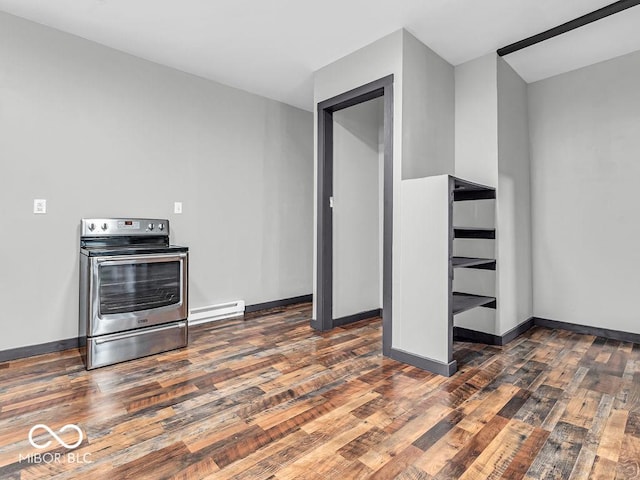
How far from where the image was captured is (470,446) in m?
1.60

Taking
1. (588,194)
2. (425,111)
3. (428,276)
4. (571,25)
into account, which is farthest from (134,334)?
(588,194)

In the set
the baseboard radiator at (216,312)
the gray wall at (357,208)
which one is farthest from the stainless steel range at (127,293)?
the gray wall at (357,208)

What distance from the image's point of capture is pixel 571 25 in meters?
2.67

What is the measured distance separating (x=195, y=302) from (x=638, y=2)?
172 inches

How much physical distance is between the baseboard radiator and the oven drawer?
649mm

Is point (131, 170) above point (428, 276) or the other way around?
above

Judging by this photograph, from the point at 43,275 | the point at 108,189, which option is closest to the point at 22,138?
the point at 108,189

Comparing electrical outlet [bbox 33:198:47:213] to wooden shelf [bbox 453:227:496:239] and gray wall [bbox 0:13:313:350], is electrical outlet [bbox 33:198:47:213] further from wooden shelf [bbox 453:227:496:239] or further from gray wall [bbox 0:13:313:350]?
wooden shelf [bbox 453:227:496:239]

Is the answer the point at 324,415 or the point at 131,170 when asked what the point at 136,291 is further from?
the point at 324,415

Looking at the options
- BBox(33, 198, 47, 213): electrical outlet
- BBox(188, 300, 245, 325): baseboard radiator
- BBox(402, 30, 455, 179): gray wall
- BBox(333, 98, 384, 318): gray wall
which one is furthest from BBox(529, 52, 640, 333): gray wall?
BBox(33, 198, 47, 213): electrical outlet

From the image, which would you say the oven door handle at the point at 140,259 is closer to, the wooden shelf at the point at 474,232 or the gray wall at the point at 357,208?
the gray wall at the point at 357,208

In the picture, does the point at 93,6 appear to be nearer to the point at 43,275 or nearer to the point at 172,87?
the point at 172,87

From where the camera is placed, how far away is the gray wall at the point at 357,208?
366 cm

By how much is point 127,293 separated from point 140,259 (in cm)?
28
